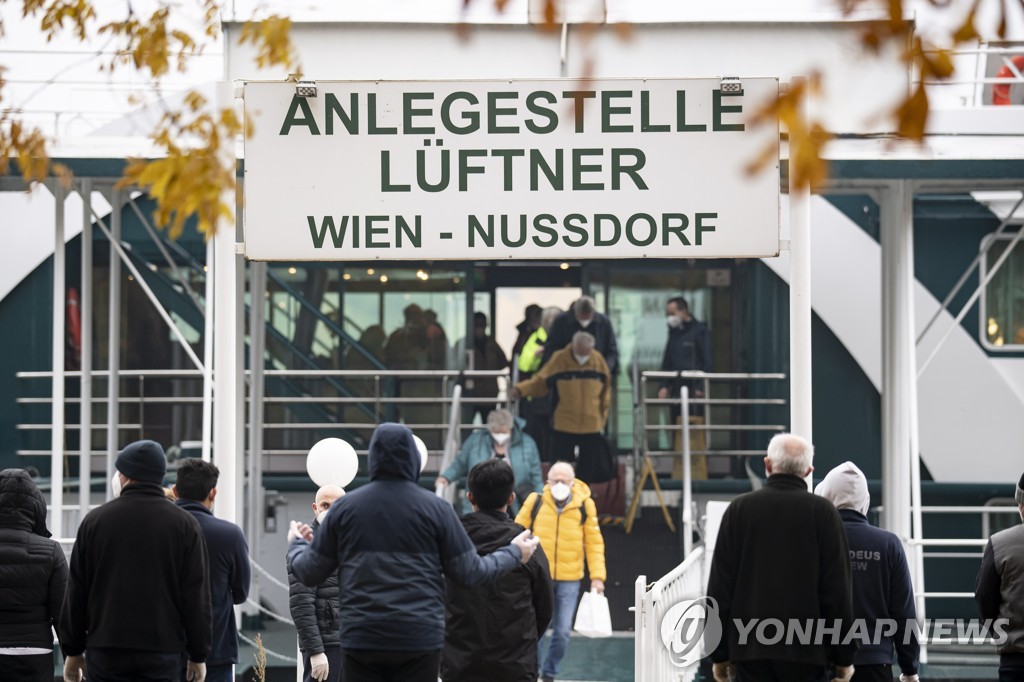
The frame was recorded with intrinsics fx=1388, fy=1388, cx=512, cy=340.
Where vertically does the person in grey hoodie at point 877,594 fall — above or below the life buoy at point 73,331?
below

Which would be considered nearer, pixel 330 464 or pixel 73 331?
pixel 330 464

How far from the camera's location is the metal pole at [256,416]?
12938 mm

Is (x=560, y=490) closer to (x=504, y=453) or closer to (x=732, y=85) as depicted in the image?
(x=504, y=453)

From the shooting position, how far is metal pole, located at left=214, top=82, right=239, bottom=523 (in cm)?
814

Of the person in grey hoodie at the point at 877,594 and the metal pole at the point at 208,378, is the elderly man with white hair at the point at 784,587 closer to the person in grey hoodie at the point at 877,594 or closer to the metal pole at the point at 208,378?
the person in grey hoodie at the point at 877,594

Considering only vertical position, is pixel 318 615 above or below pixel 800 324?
below

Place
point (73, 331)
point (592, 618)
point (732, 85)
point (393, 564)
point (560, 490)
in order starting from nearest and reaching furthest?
point (393, 564) < point (732, 85) < point (592, 618) < point (560, 490) < point (73, 331)

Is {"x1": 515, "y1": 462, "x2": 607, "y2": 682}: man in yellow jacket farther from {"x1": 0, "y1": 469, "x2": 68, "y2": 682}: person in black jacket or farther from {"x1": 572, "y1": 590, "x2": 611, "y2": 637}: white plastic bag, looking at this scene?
{"x1": 0, "y1": 469, "x2": 68, "y2": 682}: person in black jacket

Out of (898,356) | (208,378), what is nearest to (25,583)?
(208,378)

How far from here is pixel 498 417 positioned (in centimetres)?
1220

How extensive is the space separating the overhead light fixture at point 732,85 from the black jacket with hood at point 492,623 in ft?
9.73

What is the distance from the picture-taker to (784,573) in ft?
19.6

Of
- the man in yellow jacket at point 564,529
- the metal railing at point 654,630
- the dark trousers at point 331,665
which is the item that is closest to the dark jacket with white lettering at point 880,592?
the metal railing at point 654,630

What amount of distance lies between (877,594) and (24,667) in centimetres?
409
